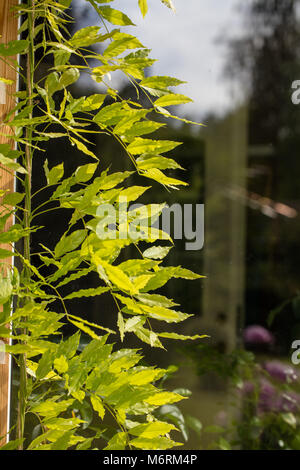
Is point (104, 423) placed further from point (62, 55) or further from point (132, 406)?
point (62, 55)

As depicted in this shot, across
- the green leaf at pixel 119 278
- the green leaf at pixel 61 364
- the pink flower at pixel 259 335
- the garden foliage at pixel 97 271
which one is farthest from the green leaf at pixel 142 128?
the pink flower at pixel 259 335

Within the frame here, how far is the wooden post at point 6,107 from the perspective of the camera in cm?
93

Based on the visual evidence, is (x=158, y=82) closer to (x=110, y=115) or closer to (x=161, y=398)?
(x=110, y=115)

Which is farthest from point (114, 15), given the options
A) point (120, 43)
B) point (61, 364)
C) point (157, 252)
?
point (61, 364)

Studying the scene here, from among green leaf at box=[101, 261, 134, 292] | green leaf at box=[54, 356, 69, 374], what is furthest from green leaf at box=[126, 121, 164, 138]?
green leaf at box=[54, 356, 69, 374]

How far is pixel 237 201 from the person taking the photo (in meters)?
1.36

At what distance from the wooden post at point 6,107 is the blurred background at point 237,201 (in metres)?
0.42

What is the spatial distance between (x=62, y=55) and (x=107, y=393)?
1.79 feet

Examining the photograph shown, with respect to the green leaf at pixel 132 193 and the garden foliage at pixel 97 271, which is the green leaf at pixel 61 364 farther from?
the green leaf at pixel 132 193

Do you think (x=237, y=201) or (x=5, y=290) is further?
(x=237, y=201)

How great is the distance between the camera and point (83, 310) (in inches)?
46.8

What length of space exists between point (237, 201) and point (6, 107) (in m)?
0.72

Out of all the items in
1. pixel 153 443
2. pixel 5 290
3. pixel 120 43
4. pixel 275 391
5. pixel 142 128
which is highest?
pixel 120 43

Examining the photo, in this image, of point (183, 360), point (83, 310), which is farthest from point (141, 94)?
point (183, 360)
